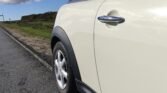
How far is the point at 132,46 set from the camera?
Answer: 2.80 m

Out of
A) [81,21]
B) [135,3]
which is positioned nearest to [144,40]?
[135,3]

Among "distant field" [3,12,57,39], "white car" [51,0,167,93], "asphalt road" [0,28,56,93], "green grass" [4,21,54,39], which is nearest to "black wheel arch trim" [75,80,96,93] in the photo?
"white car" [51,0,167,93]

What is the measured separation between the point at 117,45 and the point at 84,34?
2.40ft

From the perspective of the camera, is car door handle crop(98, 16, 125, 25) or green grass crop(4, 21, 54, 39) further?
green grass crop(4, 21, 54, 39)

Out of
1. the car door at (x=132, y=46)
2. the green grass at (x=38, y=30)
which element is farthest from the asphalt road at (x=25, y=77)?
the green grass at (x=38, y=30)

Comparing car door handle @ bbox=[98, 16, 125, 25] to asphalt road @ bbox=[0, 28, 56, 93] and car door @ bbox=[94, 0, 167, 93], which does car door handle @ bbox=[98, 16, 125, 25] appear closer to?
car door @ bbox=[94, 0, 167, 93]

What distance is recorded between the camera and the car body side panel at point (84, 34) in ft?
11.6

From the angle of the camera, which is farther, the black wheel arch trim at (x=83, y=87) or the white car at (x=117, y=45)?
the black wheel arch trim at (x=83, y=87)

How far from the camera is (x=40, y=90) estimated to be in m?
5.72

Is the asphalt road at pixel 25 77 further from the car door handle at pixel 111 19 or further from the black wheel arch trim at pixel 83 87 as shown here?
the car door handle at pixel 111 19

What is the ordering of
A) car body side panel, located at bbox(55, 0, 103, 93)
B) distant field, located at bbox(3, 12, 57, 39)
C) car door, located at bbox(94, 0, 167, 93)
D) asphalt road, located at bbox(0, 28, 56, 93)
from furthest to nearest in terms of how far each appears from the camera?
distant field, located at bbox(3, 12, 57, 39), asphalt road, located at bbox(0, 28, 56, 93), car body side panel, located at bbox(55, 0, 103, 93), car door, located at bbox(94, 0, 167, 93)

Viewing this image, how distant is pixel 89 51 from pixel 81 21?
382 mm

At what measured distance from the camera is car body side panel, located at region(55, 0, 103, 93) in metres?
3.54

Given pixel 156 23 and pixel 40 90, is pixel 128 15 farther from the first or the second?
pixel 40 90
